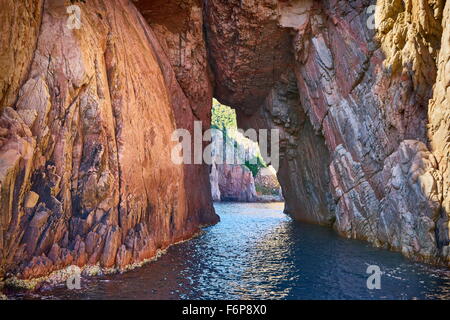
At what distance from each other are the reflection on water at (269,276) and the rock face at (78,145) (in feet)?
4.94

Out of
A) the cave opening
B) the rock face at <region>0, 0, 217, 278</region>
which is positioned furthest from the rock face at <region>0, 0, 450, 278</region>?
the cave opening

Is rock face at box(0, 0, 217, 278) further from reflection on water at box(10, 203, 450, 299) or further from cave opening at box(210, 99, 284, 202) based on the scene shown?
cave opening at box(210, 99, 284, 202)

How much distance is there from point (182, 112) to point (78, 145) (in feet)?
39.4

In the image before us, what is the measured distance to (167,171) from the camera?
2025 cm

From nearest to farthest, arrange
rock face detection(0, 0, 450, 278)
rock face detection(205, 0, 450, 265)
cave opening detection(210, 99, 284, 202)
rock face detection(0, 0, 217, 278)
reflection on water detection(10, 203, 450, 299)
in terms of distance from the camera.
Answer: reflection on water detection(10, 203, 450, 299)
rock face detection(0, 0, 217, 278)
rock face detection(0, 0, 450, 278)
rock face detection(205, 0, 450, 265)
cave opening detection(210, 99, 284, 202)

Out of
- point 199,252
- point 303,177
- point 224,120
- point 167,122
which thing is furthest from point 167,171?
point 224,120

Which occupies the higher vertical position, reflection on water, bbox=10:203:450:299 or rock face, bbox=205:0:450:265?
rock face, bbox=205:0:450:265

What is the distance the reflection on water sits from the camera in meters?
11.7

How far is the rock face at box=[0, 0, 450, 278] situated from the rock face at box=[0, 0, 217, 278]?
0.17 ft

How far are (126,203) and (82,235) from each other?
2.50 m

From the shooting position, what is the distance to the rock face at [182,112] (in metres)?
12.9

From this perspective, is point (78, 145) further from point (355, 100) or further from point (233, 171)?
Answer: point (233, 171)

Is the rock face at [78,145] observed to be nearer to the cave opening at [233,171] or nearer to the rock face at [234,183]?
the cave opening at [233,171]

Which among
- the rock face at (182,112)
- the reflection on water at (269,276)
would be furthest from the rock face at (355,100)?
the reflection on water at (269,276)
